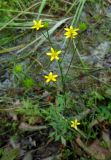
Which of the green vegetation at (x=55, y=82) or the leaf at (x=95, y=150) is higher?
the green vegetation at (x=55, y=82)

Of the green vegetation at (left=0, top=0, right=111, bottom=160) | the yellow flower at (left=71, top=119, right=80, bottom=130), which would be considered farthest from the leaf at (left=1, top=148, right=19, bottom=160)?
the yellow flower at (left=71, top=119, right=80, bottom=130)

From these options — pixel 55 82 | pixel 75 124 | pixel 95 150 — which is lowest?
pixel 95 150

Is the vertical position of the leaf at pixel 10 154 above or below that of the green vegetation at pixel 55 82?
below

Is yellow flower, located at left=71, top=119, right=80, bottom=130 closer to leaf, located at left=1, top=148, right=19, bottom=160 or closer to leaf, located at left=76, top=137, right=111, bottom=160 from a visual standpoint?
leaf, located at left=76, top=137, right=111, bottom=160

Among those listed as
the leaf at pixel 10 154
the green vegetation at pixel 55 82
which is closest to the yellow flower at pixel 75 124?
the green vegetation at pixel 55 82

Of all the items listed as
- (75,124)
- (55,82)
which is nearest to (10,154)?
(75,124)

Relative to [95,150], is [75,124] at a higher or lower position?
higher

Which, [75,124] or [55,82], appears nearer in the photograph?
[75,124]

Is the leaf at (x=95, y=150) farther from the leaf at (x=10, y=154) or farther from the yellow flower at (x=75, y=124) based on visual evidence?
the leaf at (x=10, y=154)

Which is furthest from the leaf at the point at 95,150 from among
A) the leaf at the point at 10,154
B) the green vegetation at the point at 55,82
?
the leaf at the point at 10,154

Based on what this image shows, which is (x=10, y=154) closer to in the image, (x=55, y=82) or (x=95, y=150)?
(x=95, y=150)

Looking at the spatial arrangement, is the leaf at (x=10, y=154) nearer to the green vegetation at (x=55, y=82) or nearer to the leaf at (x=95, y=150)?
the green vegetation at (x=55, y=82)

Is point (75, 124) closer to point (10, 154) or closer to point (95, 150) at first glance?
point (95, 150)
